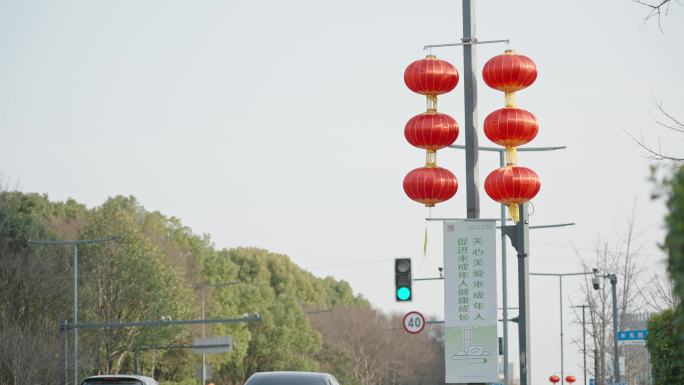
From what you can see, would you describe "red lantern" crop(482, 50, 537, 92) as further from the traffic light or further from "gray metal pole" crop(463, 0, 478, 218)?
the traffic light

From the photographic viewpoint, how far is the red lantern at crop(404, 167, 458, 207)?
20.4 meters

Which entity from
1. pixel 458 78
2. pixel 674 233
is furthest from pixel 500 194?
pixel 674 233

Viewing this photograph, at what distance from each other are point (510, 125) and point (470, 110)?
2.35 feet

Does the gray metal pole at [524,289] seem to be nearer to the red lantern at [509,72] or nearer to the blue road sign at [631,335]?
the red lantern at [509,72]

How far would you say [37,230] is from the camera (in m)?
66.6

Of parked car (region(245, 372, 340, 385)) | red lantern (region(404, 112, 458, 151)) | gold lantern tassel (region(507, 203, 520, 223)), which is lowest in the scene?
parked car (region(245, 372, 340, 385))

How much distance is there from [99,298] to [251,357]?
38138 millimetres

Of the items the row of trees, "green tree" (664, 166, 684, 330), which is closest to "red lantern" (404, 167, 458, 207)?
"green tree" (664, 166, 684, 330)

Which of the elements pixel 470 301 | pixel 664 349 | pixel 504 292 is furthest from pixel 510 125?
pixel 504 292

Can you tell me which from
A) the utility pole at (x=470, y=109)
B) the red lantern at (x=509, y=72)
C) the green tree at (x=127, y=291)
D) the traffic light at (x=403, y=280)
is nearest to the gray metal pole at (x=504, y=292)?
the traffic light at (x=403, y=280)

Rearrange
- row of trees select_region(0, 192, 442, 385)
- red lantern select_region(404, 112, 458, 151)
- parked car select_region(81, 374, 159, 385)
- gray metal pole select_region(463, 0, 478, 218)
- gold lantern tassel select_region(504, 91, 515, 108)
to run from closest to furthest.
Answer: gray metal pole select_region(463, 0, 478, 218)
red lantern select_region(404, 112, 458, 151)
gold lantern tassel select_region(504, 91, 515, 108)
parked car select_region(81, 374, 159, 385)
row of trees select_region(0, 192, 442, 385)

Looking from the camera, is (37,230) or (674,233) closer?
(674,233)

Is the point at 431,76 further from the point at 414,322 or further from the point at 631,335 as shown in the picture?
the point at 631,335

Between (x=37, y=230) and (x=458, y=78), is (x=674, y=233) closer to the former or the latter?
(x=458, y=78)
